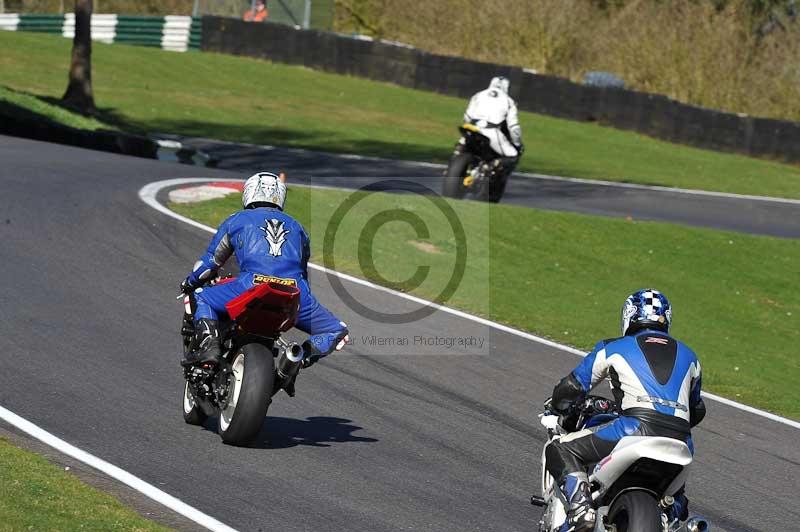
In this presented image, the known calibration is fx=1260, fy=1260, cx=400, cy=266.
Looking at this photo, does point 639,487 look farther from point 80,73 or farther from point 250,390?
point 80,73

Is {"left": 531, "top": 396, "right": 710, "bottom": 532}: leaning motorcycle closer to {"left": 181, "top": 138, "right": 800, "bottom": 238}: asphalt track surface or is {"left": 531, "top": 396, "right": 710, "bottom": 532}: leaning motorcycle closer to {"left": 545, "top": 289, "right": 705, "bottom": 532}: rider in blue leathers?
{"left": 545, "top": 289, "right": 705, "bottom": 532}: rider in blue leathers

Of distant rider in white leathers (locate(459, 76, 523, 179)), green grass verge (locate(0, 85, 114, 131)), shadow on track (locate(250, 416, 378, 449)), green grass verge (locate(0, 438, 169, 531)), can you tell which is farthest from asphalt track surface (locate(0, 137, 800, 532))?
green grass verge (locate(0, 85, 114, 131))

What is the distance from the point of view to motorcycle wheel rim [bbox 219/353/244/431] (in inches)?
302

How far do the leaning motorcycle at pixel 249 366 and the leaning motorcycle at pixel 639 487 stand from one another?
2.09 m

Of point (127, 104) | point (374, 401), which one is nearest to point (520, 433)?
point (374, 401)

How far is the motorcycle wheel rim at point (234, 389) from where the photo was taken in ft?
25.1

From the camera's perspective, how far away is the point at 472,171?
1747 centimetres

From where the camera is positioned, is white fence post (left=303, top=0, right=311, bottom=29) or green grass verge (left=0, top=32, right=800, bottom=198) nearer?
green grass verge (left=0, top=32, right=800, bottom=198)

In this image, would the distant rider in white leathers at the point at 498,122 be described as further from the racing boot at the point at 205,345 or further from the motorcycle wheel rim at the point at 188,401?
the racing boot at the point at 205,345

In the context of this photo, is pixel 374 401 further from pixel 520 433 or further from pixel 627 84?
pixel 627 84

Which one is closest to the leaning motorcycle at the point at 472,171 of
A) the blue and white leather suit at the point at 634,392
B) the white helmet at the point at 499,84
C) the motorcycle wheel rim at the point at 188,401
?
the white helmet at the point at 499,84

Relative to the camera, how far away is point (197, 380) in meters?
7.93

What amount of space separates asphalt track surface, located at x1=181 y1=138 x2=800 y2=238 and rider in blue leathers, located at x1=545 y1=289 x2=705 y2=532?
529 inches

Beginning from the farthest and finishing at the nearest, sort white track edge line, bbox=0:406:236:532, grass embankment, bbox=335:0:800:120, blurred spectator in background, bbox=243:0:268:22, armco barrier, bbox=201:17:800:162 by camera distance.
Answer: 1. blurred spectator in background, bbox=243:0:268:22
2. grass embankment, bbox=335:0:800:120
3. armco barrier, bbox=201:17:800:162
4. white track edge line, bbox=0:406:236:532
